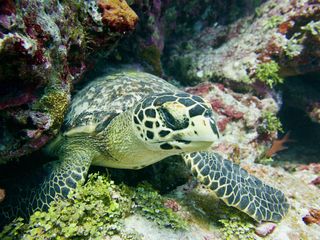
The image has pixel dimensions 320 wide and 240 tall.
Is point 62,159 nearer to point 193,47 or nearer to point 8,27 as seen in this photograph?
point 8,27

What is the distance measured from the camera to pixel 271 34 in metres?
5.73

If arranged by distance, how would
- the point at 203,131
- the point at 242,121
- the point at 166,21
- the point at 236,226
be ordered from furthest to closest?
the point at 166,21
the point at 242,121
the point at 236,226
the point at 203,131

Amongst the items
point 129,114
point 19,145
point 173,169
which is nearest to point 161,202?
point 173,169

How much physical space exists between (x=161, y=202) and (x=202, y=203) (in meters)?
0.60

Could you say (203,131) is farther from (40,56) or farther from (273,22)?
(273,22)

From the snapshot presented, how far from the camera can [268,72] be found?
545 centimetres

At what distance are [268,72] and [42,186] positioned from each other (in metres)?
4.44

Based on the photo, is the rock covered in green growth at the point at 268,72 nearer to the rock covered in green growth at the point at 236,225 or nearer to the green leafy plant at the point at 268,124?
the green leafy plant at the point at 268,124

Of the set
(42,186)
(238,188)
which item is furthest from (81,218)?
(238,188)

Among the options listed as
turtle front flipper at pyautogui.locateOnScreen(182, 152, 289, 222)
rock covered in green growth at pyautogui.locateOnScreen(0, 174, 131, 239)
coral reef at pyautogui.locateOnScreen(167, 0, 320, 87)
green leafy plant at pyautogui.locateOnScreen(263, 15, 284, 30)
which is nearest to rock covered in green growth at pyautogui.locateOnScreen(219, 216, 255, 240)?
turtle front flipper at pyautogui.locateOnScreen(182, 152, 289, 222)

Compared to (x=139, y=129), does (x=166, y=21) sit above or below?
above

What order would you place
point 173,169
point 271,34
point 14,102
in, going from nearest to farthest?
point 14,102
point 173,169
point 271,34

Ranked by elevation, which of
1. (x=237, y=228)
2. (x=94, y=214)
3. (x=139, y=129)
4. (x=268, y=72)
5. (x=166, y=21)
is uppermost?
(x=166, y=21)

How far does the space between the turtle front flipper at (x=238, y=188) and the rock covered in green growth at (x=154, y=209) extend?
642mm
